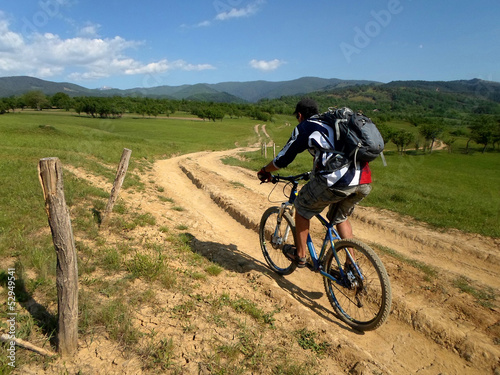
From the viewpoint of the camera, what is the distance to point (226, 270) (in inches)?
217

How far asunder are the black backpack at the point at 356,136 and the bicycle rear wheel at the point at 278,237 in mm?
1931

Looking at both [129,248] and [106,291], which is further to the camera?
[129,248]

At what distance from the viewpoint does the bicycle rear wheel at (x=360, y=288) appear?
3.64m

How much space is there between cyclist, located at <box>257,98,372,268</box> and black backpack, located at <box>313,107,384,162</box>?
127 millimetres

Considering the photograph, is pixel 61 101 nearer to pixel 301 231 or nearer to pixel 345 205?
pixel 301 231

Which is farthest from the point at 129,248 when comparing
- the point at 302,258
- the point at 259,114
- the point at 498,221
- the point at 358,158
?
the point at 259,114

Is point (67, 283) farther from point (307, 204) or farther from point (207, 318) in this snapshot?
point (307, 204)

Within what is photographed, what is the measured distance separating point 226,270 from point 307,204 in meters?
2.29

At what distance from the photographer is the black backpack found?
3.50 meters

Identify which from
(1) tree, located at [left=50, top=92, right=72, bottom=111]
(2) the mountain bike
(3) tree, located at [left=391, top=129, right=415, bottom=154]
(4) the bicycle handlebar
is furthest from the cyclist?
(1) tree, located at [left=50, top=92, right=72, bottom=111]

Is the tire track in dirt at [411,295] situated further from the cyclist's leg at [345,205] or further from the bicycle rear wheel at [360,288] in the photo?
the cyclist's leg at [345,205]

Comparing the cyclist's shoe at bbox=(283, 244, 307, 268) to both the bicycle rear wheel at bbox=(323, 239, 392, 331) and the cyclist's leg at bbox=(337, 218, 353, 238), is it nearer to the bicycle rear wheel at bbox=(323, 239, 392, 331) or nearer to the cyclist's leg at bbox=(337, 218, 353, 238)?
the bicycle rear wheel at bbox=(323, 239, 392, 331)

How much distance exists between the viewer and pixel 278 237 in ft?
17.1

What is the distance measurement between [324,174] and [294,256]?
175 centimetres
